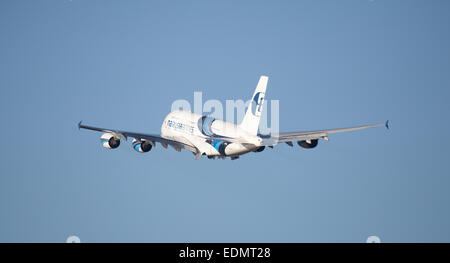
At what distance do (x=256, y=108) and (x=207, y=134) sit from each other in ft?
27.9

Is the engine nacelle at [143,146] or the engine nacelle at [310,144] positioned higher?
the engine nacelle at [143,146]

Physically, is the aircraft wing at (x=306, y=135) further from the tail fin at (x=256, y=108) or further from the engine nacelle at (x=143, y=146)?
the engine nacelle at (x=143, y=146)

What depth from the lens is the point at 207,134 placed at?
92062mm

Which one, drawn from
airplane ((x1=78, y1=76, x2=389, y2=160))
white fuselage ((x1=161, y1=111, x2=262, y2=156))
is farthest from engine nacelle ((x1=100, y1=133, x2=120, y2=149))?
white fuselage ((x1=161, y1=111, x2=262, y2=156))

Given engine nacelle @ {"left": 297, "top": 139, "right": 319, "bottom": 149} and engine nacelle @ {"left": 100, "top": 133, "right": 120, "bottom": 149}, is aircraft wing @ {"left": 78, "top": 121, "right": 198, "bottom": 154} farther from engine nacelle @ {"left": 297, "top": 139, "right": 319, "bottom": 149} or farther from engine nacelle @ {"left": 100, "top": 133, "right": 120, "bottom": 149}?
engine nacelle @ {"left": 297, "top": 139, "right": 319, "bottom": 149}

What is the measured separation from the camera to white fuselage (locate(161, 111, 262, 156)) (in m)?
85.9

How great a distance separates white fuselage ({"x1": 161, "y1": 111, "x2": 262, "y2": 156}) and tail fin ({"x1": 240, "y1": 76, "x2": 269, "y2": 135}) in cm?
77

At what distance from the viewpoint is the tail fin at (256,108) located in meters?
85.5

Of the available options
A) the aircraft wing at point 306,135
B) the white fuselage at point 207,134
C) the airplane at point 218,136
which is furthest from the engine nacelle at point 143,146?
the aircraft wing at point 306,135
